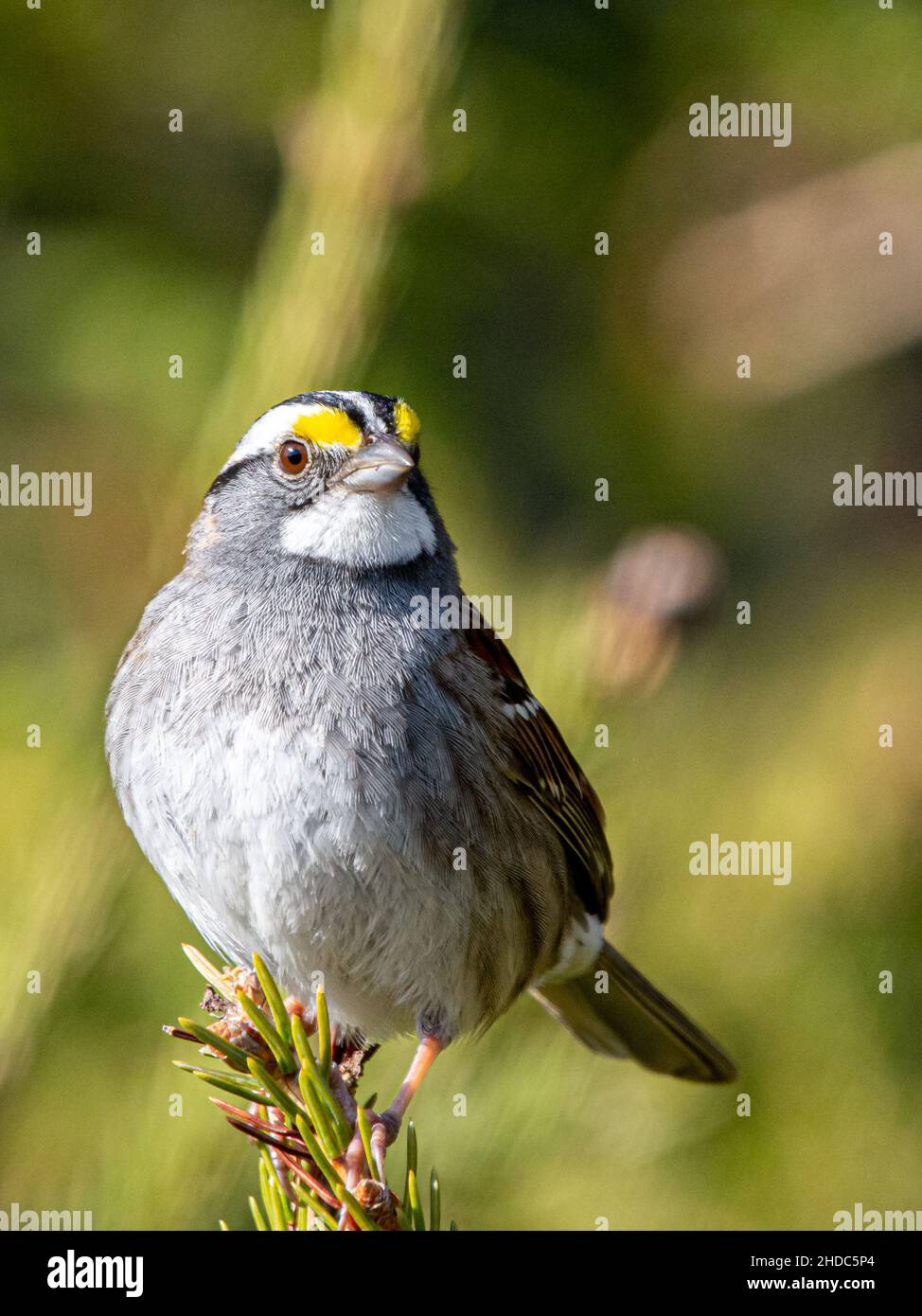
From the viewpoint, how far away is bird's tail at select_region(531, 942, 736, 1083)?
3254 mm

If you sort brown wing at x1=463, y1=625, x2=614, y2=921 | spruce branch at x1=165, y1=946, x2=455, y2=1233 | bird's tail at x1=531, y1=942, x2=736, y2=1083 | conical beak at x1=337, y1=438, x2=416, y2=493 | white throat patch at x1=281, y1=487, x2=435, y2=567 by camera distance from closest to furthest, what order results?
spruce branch at x1=165, y1=946, x2=455, y2=1233
conical beak at x1=337, y1=438, x2=416, y2=493
white throat patch at x1=281, y1=487, x2=435, y2=567
brown wing at x1=463, y1=625, x2=614, y2=921
bird's tail at x1=531, y1=942, x2=736, y2=1083

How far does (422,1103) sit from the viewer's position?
2.79 metres

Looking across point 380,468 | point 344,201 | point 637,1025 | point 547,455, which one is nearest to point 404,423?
point 380,468

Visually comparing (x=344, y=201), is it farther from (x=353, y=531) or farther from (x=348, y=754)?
(x=348, y=754)

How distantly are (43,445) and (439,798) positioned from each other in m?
1.53

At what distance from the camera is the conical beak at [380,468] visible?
2660 mm

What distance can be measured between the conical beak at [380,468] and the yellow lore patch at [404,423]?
0.18 feet

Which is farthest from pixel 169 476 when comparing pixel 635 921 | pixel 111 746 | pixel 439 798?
pixel 635 921

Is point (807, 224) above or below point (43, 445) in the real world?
above

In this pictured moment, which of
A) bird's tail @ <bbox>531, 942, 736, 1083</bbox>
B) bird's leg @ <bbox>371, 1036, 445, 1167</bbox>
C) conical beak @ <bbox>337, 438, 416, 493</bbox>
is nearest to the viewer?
bird's leg @ <bbox>371, 1036, 445, 1167</bbox>

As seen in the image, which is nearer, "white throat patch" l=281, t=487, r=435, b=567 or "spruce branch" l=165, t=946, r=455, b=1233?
"spruce branch" l=165, t=946, r=455, b=1233

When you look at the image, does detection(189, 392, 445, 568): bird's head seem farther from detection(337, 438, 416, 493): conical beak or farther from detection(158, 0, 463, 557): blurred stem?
detection(158, 0, 463, 557): blurred stem

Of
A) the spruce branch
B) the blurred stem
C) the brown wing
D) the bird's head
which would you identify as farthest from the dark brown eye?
the spruce branch
